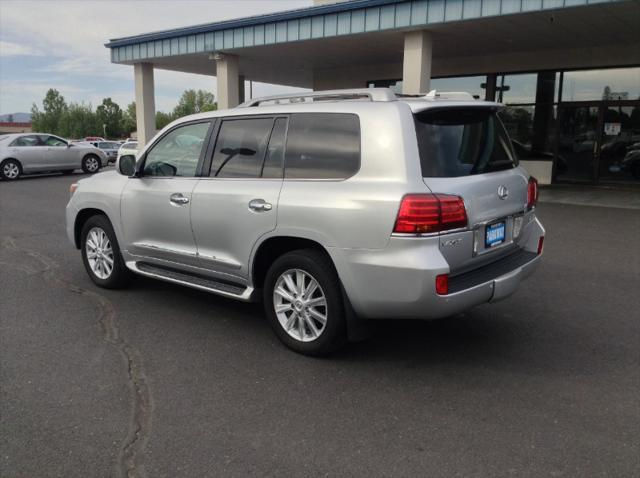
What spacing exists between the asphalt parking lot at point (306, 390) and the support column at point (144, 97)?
46.2 ft

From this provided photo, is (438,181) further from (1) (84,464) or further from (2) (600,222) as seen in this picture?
(2) (600,222)

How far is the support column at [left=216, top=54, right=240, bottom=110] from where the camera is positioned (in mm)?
16188

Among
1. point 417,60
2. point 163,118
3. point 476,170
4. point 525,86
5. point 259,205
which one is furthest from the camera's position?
point 163,118

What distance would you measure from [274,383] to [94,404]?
3.61 ft

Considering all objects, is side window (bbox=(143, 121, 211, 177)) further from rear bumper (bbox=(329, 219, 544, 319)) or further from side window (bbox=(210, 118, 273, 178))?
rear bumper (bbox=(329, 219, 544, 319))

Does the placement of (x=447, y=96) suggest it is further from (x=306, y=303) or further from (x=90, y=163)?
(x=90, y=163)

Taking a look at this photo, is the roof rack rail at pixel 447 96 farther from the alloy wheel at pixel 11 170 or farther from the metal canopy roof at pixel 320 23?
the alloy wheel at pixel 11 170

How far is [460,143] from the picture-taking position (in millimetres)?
3926

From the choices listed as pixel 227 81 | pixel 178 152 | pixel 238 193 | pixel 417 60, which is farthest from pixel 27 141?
pixel 238 193

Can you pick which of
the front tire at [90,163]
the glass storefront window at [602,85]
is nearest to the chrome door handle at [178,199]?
the glass storefront window at [602,85]

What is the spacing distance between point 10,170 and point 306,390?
17343 mm

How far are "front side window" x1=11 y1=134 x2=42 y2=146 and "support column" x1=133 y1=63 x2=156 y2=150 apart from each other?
10.7 feet

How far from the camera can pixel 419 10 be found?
11508 mm

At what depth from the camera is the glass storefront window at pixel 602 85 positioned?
47.3 feet
